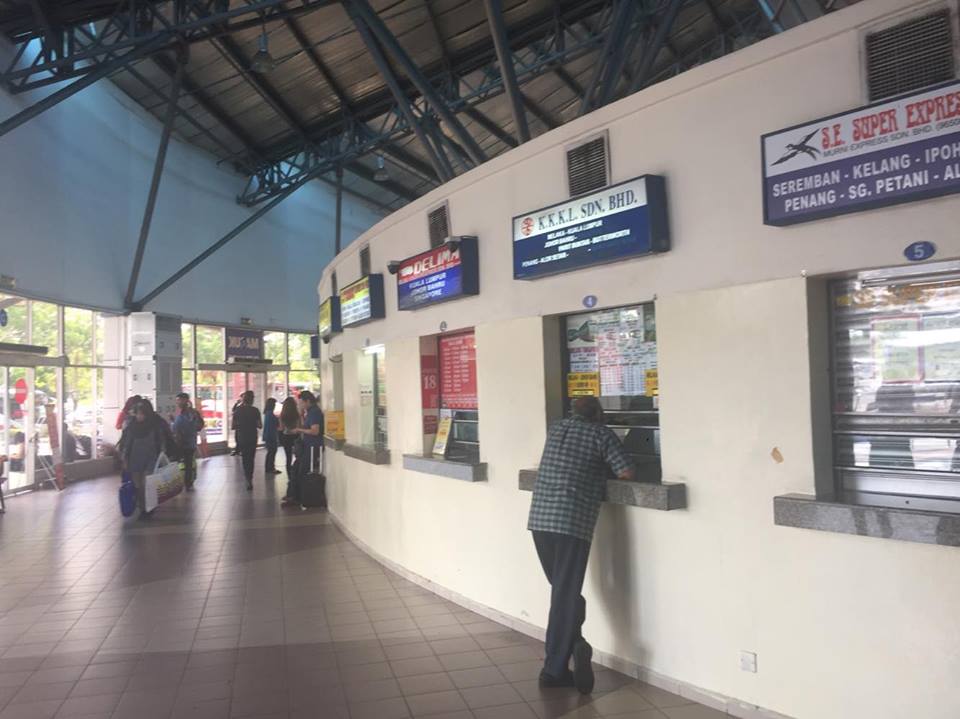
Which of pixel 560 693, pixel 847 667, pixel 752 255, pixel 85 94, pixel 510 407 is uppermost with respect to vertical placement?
pixel 85 94

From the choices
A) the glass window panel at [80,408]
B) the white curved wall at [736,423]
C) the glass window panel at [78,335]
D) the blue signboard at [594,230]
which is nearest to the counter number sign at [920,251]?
the white curved wall at [736,423]

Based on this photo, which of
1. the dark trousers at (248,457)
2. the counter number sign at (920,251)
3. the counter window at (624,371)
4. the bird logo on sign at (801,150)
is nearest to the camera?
the counter number sign at (920,251)

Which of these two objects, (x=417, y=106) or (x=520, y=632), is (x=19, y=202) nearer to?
(x=417, y=106)

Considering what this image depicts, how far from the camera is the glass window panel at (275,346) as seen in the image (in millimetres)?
19953

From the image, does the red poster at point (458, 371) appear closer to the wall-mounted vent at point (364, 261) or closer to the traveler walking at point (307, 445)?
the wall-mounted vent at point (364, 261)

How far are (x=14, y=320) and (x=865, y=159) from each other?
11999 mm

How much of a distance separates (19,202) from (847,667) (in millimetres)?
11925

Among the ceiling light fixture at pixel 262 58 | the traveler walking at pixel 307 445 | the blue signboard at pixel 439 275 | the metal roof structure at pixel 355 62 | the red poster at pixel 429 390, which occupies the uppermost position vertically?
the metal roof structure at pixel 355 62

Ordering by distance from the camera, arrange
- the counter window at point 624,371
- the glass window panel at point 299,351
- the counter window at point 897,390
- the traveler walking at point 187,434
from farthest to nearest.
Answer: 1. the glass window panel at point 299,351
2. the traveler walking at point 187,434
3. the counter window at point 624,371
4. the counter window at point 897,390

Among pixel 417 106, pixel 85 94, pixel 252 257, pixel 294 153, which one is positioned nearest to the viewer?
pixel 85 94

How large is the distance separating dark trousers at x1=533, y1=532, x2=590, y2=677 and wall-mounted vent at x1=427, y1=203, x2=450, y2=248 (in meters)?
2.57

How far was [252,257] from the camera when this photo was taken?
60.7ft

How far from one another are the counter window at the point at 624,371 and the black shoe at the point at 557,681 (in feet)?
3.58

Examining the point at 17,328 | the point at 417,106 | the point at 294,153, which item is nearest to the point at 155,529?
the point at 17,328
